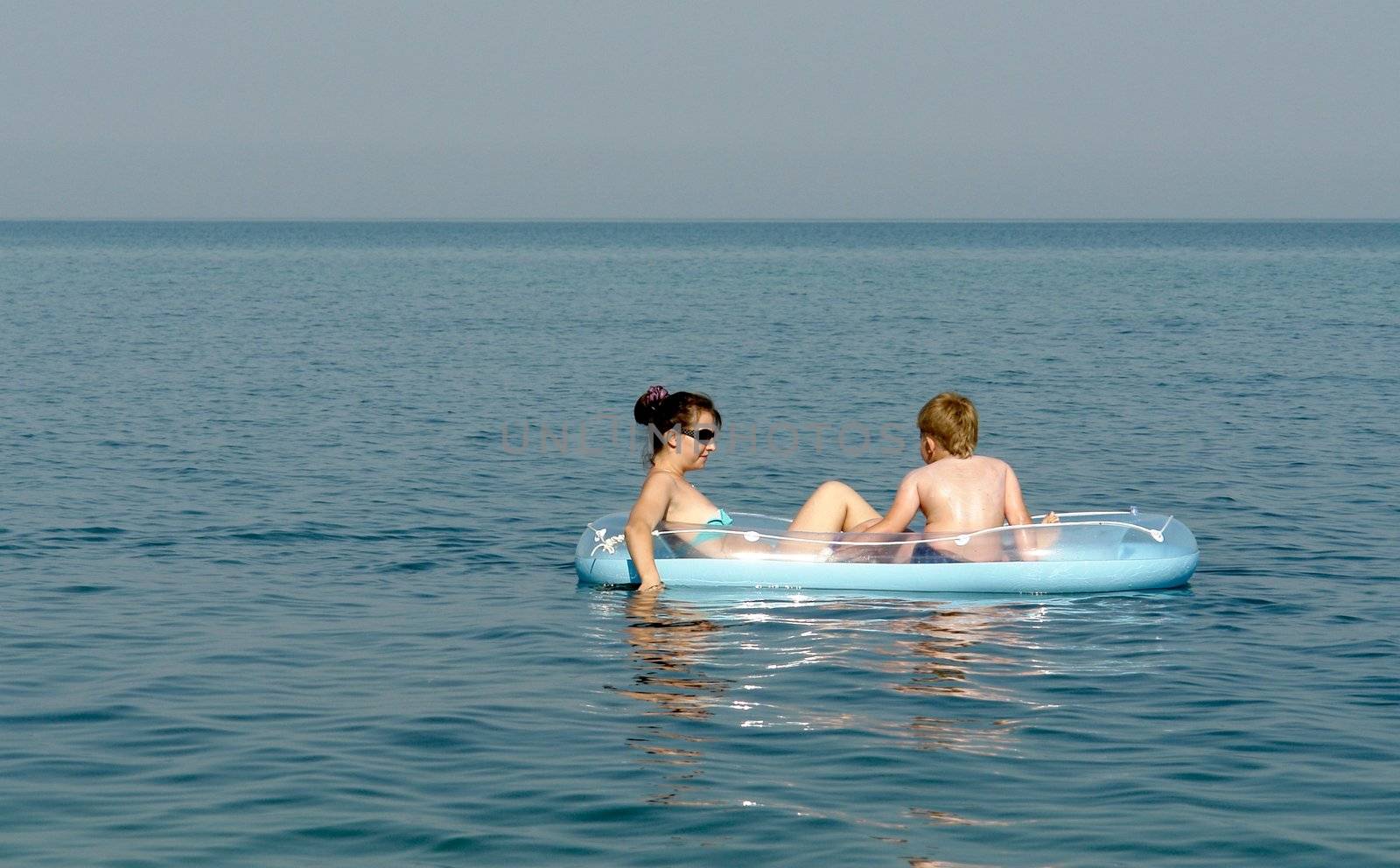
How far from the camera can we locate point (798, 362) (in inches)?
1240

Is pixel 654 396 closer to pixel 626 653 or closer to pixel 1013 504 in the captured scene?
pixel 626 653

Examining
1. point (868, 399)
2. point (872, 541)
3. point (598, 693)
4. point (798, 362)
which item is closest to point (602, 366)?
point (798, 362)

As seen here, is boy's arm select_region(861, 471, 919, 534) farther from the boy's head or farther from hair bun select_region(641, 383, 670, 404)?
hair bun select_region(641, 383, 670, 404)

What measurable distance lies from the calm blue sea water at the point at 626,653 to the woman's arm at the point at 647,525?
8.7 inches

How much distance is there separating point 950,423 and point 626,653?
269cm

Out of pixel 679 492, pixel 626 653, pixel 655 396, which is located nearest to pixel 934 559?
pixel 679 492

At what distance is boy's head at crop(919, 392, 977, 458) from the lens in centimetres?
1024

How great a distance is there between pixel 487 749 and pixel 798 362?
24780 millimetres

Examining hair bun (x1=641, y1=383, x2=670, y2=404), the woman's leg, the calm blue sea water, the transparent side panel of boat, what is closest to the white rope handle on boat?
the transparent side panel of boat

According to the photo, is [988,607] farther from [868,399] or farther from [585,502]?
[868,399]

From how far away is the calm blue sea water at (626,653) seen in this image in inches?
240

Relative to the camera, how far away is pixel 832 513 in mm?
10734

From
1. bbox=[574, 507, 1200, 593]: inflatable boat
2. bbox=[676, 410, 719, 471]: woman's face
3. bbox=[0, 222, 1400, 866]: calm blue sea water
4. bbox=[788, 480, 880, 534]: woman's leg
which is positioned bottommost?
bbox=[0, 222, 1400, 866]: calm blue sea water

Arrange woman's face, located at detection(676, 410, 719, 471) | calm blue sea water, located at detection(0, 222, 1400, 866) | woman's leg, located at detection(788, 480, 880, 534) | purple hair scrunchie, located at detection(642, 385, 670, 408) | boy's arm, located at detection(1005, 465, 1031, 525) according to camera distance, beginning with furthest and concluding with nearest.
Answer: woman's leg, located at detection(788, 480, 880, 534) < boy's arm, located at detection(1005, 465, 1031, 525) < purple hair scrunchie, located at detection(642, 385, 670, 408) < woman's face, located at detection(676, 410, 719, 471) < calm blue sea water, located at detection(0, 222, 1400, 866)
